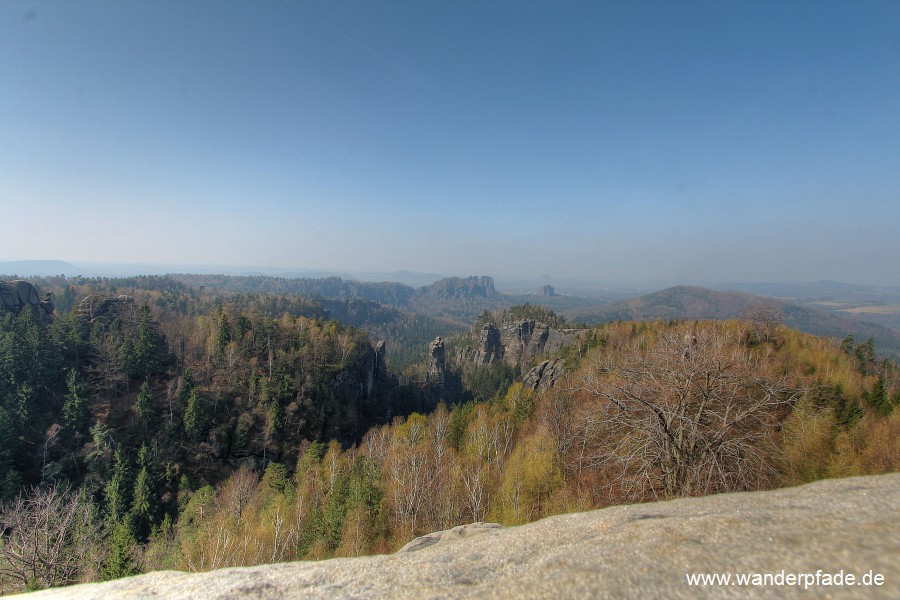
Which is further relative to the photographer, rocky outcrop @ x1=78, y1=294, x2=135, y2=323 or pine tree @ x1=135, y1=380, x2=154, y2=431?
rocky outcrop @ x1=78, y1=294, x2=135, y2=323

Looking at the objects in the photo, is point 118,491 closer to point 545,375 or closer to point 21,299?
point 21,299

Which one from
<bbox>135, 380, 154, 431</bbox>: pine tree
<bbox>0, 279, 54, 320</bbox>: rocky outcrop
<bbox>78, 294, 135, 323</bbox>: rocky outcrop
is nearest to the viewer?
<bbox>135, 380, 154, 431</bbox>: pine tree

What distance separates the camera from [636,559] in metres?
4.66

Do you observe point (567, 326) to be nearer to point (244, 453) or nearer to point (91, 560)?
point (244, 453)

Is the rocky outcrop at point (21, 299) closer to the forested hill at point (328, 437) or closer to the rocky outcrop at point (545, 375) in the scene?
the forested hill at point (328, 437)

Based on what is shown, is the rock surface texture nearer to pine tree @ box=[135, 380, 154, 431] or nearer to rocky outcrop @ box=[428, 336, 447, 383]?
pine tree @ box=[135, 380, 154, 431]

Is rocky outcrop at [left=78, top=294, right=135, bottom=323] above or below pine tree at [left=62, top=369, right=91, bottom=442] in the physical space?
above

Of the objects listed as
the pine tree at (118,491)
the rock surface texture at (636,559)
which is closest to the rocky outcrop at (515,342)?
the pine tree at (118,491)

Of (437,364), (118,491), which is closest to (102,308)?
(118,491)

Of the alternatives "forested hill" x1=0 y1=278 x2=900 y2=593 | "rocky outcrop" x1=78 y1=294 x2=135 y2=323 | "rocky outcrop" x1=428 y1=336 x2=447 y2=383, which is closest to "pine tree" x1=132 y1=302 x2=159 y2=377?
"forested hill" x1=0 y1=278 x2=900 y2=593

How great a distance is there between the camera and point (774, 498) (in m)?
6.26

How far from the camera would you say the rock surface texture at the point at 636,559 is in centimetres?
405

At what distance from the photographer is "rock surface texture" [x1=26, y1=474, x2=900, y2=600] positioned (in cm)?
405

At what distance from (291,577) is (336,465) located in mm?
27753
